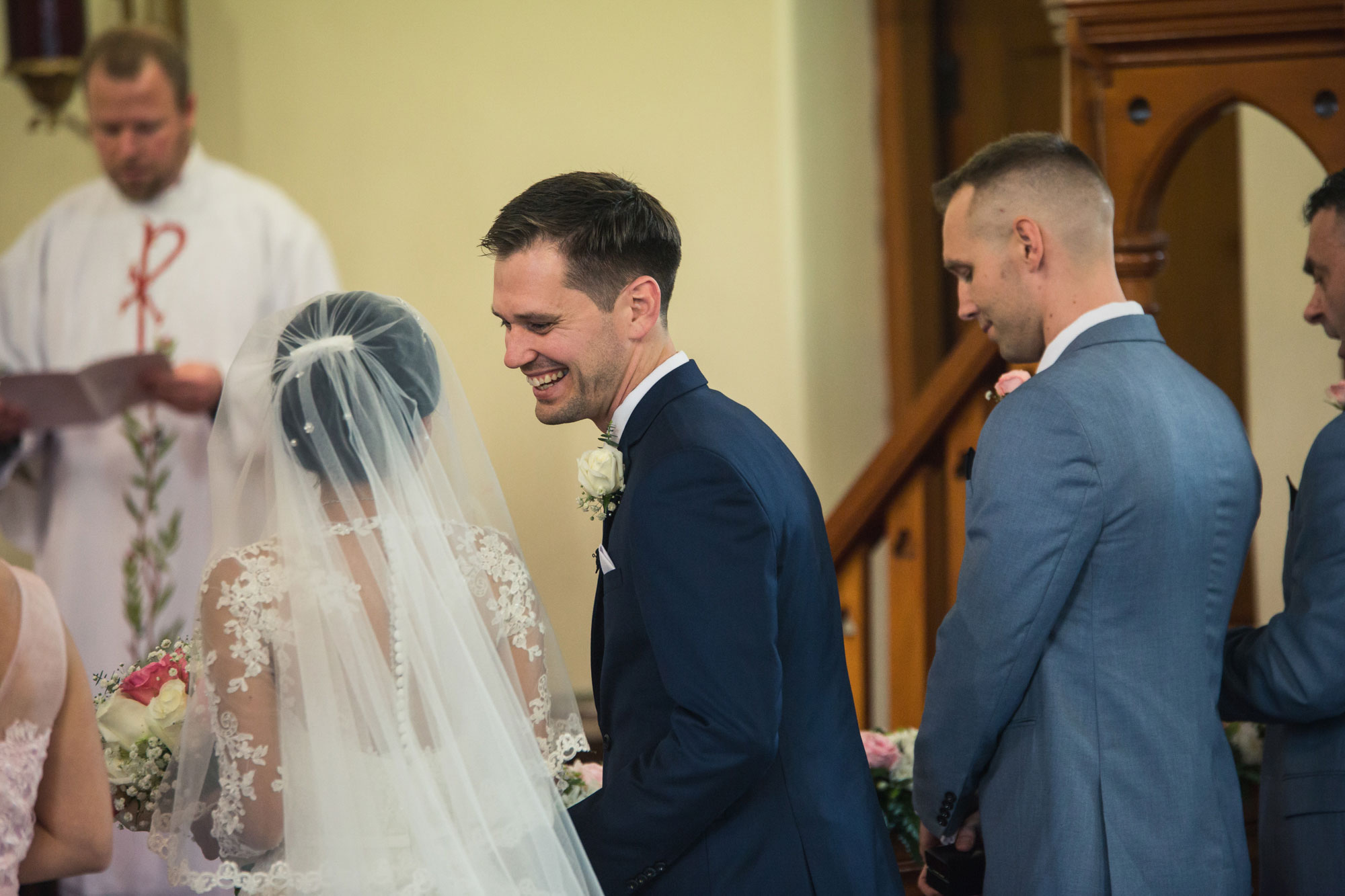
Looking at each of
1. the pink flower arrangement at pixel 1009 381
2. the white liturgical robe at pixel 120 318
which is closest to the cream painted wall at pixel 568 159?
the white liturgical robe at pixel 120 318

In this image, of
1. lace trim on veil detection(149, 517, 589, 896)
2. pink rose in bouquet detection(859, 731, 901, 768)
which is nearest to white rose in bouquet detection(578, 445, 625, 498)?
lace trim on veil detection(149, 517, 589, 896)

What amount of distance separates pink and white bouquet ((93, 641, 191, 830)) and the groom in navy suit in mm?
640

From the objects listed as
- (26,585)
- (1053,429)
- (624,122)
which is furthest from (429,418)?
(624,122)

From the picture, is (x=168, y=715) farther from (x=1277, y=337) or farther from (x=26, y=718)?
(x=1277, y=337)

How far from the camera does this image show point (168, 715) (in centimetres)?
206

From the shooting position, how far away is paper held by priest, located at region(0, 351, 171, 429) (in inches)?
150

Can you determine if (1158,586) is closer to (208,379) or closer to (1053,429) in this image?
(1053,429)

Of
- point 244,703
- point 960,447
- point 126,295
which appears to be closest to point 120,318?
point 126,295

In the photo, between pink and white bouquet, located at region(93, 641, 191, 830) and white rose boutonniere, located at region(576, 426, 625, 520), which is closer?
white rose boutonniere, located at region(576, 426, 625, 520)

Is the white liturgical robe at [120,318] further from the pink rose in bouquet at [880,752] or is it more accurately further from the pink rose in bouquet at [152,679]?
the pink rose in bouquet at [880,752]

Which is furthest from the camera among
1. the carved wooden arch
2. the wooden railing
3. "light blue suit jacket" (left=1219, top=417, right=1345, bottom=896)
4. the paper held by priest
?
the paper held by priest

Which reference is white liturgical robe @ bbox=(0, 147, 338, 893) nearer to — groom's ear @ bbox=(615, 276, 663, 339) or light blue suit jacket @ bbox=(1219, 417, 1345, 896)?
groom's ear @ bbox=(615, 276, 663, 339)

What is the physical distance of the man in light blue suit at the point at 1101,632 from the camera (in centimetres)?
206

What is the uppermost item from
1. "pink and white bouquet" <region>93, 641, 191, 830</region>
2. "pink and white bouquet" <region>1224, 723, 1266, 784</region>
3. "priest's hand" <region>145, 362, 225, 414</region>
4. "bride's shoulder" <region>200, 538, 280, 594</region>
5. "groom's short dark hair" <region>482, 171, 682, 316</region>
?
"groom's short dark hair" <region>482, 171, 682, 316</region>
